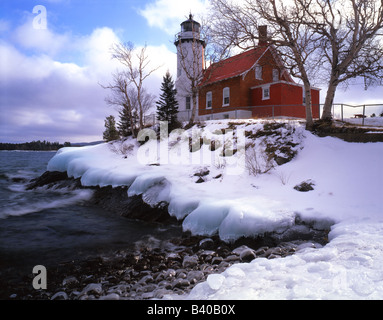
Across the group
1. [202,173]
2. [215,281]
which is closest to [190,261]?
[215,281]

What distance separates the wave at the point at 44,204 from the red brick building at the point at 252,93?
1465 cm

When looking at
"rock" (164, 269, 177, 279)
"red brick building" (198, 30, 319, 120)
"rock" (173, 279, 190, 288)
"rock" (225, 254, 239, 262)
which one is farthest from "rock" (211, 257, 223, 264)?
"red brick building" (198, 30, 319, 120)

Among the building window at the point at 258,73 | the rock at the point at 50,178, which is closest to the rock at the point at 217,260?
the rock at the point at 50,178

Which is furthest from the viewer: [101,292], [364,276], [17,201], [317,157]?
[17,201]

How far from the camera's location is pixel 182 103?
2986 centimetres

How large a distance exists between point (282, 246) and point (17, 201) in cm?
1237

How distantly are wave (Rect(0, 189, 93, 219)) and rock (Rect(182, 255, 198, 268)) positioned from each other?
7.90m

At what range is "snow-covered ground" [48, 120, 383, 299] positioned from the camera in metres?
3.51

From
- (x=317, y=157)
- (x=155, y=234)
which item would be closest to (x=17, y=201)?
(x=155, y=234)

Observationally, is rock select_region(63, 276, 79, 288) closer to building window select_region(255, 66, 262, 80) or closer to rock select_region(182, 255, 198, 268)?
rock select_region(182, 255, 198, 268)

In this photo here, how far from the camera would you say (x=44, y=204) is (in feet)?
37.6

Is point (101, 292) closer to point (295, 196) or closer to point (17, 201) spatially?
point (295, 196)

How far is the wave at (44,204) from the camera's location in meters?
10.2

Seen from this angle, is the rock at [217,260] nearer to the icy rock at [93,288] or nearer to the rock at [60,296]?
the icy rock at [93,288]
